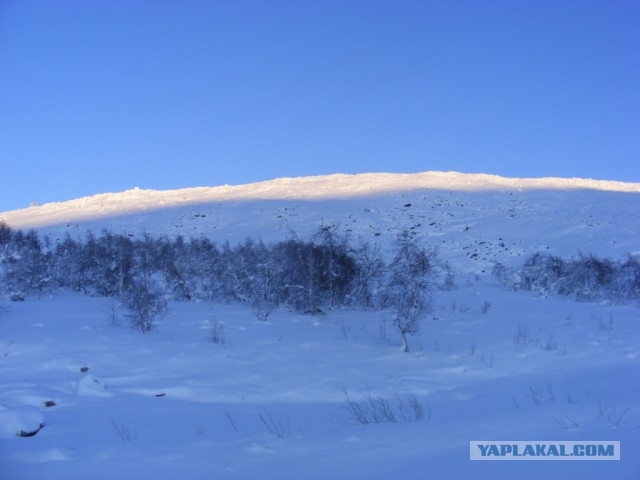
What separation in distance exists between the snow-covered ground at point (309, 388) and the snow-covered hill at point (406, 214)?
12822 millimetres

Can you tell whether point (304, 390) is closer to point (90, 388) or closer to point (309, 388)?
point (309, 388)

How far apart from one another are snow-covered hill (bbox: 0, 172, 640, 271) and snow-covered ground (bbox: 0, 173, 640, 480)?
42.1 ft

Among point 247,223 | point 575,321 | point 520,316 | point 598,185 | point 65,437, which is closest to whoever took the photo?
point 65,437

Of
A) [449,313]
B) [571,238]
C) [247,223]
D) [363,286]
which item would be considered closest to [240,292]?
[363,286]

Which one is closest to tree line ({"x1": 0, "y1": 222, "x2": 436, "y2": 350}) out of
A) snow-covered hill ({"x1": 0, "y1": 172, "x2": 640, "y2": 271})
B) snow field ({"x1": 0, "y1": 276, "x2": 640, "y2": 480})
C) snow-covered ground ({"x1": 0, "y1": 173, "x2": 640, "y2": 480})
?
snow-covered ground ({"x1": 0, "y1": 173, "x2": 640, "y2": 480})

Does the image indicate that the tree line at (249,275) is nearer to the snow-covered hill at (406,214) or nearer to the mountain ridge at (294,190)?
the snow-covered hill at (406,214)

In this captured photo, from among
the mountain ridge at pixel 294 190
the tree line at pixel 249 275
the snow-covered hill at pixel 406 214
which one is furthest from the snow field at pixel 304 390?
the mountain ridge at pixel 294 190

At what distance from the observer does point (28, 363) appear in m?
8.52

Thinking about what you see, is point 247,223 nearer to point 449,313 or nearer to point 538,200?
point 449,313

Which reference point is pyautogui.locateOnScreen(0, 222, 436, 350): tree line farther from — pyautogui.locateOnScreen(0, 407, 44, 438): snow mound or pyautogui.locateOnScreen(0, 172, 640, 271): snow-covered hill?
pyautogui.locateOnScreen(0, 172, 640, 271): snow-covered hill

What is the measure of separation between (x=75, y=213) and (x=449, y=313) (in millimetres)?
41508

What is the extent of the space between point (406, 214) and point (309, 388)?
1339 inches

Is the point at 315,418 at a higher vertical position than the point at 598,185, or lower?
lower

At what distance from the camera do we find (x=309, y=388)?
26.1ft
